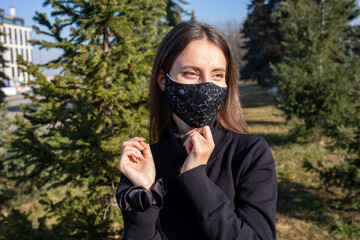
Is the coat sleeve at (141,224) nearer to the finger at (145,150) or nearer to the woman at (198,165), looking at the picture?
the woman at (198,165)

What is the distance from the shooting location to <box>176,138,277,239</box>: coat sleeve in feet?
4.20

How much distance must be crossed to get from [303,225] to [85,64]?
5592 mm

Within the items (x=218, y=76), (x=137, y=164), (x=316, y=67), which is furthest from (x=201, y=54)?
(x=316, y=67)

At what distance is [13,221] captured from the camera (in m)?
4.07

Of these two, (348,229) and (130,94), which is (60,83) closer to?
(130,94)

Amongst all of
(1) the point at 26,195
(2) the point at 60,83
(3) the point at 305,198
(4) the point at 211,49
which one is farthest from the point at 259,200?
(1) the point at 26,195

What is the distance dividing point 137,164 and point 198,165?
39 cm

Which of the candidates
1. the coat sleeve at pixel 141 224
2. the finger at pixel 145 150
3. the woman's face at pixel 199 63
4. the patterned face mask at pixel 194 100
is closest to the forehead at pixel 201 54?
the woman's face at pixel 199 63

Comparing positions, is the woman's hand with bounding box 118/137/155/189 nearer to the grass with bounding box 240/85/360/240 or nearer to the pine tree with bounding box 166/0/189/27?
the grass with bounding box 240/85/360/240

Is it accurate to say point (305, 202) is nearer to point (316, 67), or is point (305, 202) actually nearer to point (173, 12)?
point (316, 67)

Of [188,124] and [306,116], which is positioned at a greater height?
[188,124]

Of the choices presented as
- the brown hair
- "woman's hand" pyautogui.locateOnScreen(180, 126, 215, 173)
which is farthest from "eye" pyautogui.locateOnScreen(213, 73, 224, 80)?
"woman's hand" pyautogui.locateOnScreen(180, 126, 215, 173)

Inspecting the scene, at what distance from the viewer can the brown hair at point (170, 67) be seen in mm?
1635

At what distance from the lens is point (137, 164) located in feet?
5.24
